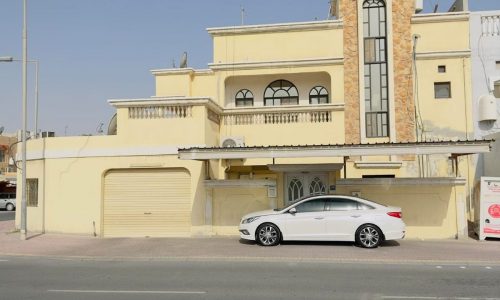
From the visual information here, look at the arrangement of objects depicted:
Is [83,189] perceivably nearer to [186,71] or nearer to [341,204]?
[186,71]

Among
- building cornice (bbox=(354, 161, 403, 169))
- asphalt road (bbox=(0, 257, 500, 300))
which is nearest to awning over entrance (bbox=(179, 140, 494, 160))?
asphalt road (bbox=(0, 257, 500, 300))

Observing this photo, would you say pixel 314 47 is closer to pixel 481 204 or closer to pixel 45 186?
pixel 481 204

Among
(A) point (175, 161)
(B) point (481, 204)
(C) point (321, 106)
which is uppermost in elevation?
(C) point (321, 106)

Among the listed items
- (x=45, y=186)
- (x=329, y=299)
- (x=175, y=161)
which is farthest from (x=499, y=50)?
(x=45, y=186)

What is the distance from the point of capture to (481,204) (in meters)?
15.9

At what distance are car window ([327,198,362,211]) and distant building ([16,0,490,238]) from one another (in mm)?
1552

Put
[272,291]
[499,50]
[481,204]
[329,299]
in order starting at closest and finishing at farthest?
[329,299] < [272,291] < [481,204] < [499,50]

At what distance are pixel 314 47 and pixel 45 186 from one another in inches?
503

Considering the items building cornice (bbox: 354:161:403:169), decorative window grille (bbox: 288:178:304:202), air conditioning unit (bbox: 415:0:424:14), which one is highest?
air conditioning unit (bbox: 415:0:424:14)

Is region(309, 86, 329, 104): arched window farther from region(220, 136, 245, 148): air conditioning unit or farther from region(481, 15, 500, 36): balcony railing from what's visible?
region(481, 15, 500, 36): balcony railing

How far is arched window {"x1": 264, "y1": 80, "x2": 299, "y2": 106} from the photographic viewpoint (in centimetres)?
2250

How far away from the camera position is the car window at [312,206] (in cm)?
1455

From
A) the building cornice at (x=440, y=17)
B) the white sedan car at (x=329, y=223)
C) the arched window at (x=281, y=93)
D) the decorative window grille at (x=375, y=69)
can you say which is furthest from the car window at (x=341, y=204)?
the building cornice at (x=440, y=17)

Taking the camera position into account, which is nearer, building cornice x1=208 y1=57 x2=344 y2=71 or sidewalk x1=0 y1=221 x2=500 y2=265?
sidewalk x1=0 y1=221 x2=500 y2=265
